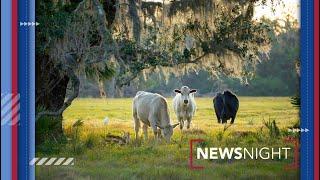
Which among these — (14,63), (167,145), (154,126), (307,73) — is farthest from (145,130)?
(307,73)

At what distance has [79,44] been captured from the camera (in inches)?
218

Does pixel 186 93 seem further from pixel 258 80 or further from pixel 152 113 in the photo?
pixel 258 80

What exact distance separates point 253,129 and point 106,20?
5.47ft

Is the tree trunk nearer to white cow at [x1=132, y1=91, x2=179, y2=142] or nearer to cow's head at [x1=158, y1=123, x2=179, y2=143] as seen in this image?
white cow at [x1=132, y1=91, x2=179, y2=142]

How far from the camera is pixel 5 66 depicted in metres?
5.23

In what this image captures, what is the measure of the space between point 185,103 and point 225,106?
0.37 meters

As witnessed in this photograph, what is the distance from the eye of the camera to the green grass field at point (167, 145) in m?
5.56

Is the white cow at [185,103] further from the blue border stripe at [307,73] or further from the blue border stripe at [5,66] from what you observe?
the blue border stripe at [5,66]

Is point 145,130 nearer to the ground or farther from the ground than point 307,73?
nearer to the ground

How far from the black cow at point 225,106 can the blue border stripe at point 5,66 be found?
1850 mm

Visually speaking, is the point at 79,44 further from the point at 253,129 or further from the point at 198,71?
the point at 253,129

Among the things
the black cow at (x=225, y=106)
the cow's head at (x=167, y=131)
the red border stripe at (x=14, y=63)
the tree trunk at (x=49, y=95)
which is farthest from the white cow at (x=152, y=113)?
the red border stripe at (x=14, y=63)

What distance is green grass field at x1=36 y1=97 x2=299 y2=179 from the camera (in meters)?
5.56

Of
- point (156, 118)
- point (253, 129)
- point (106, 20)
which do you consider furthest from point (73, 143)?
point (253, 129)
